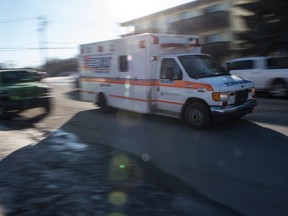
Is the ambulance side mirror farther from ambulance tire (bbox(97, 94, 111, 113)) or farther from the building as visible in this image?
the building

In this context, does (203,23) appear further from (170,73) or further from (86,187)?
(86,187)

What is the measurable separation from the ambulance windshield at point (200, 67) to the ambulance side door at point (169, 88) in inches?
9.9

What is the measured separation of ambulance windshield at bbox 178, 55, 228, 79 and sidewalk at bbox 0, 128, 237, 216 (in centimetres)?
332

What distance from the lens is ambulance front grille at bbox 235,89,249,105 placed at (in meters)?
8.62

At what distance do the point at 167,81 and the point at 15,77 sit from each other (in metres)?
6.46

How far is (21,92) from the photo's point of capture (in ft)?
39.2

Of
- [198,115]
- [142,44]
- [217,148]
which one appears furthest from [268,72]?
[217,148]

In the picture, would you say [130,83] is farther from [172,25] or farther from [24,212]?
[172,25]

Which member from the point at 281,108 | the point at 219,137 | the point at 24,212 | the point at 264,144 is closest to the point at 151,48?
the point at 219,137

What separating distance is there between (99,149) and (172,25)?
28.0 meters

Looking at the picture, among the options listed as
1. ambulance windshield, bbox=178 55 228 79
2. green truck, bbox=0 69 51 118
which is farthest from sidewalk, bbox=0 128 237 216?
green truck, bbox=0 69 51 118

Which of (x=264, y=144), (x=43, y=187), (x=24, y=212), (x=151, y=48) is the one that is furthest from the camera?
(x=151, y=48)

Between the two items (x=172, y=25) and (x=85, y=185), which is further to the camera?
(x=172, y=25)

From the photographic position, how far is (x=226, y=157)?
6.37m
